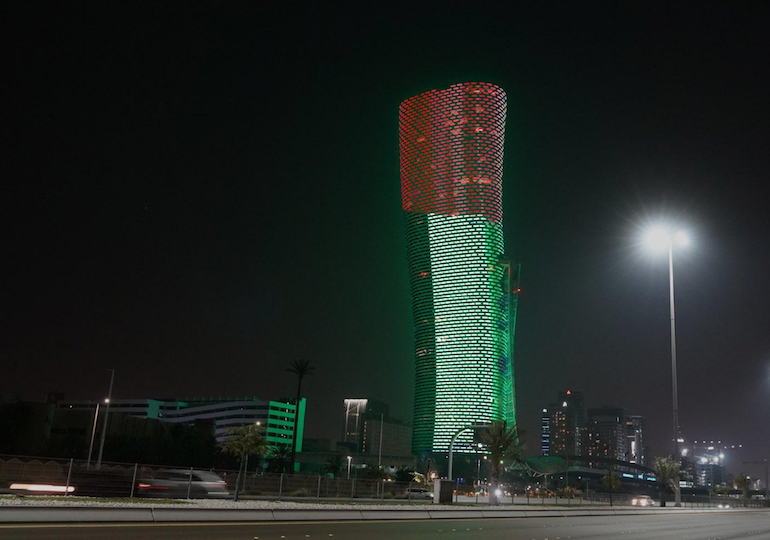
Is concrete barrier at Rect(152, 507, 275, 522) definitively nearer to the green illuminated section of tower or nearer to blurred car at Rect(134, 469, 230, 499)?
blurred car at Rect(134, 469, 230, 499)

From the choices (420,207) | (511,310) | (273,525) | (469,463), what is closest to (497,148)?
(420,207)

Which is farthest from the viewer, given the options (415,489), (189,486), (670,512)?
(415,489)

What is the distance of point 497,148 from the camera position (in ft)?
573

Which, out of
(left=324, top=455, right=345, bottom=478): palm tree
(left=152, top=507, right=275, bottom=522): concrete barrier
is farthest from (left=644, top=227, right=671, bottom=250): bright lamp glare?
(left=324, top=455, right=345, bottom=478): palm tree

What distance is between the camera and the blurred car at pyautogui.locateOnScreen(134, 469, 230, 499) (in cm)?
3056

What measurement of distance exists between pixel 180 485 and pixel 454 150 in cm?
14838

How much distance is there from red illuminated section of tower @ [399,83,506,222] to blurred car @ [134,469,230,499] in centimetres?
13343

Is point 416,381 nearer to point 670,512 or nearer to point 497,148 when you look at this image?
point 497,148

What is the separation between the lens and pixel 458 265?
156125mm

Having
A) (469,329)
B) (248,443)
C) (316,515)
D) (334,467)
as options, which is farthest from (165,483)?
(469,329)

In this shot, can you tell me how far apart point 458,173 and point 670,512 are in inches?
5009

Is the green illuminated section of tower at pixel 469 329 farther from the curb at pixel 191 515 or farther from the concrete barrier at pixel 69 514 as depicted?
the concrete barrier at pixel 69 514

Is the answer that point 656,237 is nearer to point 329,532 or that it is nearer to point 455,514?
point 455,514

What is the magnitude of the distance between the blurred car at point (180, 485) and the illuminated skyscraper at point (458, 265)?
120012mm
